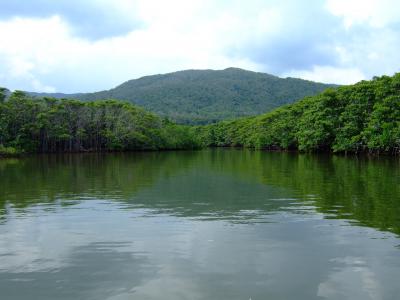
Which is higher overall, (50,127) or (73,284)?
(50,127)

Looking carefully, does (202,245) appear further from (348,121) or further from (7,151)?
(7,151)

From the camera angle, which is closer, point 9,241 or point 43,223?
point 9,241

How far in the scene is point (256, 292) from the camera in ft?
25.7

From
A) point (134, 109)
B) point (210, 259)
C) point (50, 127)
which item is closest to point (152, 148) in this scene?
point (134, 109)

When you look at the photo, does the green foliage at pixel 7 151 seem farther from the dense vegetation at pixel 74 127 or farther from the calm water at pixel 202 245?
the calm water at pixel 202 245

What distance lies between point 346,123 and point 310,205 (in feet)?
160

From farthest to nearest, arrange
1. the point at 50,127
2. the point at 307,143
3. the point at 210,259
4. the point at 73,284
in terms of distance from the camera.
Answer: the point at 50,127, the point at 307,143, the point at 210,259, the point at 73,284

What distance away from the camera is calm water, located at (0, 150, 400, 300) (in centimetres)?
812

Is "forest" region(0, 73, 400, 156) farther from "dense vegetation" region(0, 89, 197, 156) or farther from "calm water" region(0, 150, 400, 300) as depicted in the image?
"calm water" region(0, 150, 400, 300)

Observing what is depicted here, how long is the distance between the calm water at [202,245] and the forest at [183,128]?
129 feet

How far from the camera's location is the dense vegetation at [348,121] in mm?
53819

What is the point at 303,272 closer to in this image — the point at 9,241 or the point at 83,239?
the point at 83,239

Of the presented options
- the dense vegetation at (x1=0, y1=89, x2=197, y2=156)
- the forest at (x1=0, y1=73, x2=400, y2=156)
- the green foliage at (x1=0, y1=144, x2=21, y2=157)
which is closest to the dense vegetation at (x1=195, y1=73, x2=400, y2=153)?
the forest at (x1=0, y1=73, x2=400, y2=156)

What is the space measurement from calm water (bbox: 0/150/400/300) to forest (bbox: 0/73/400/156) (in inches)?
1544
